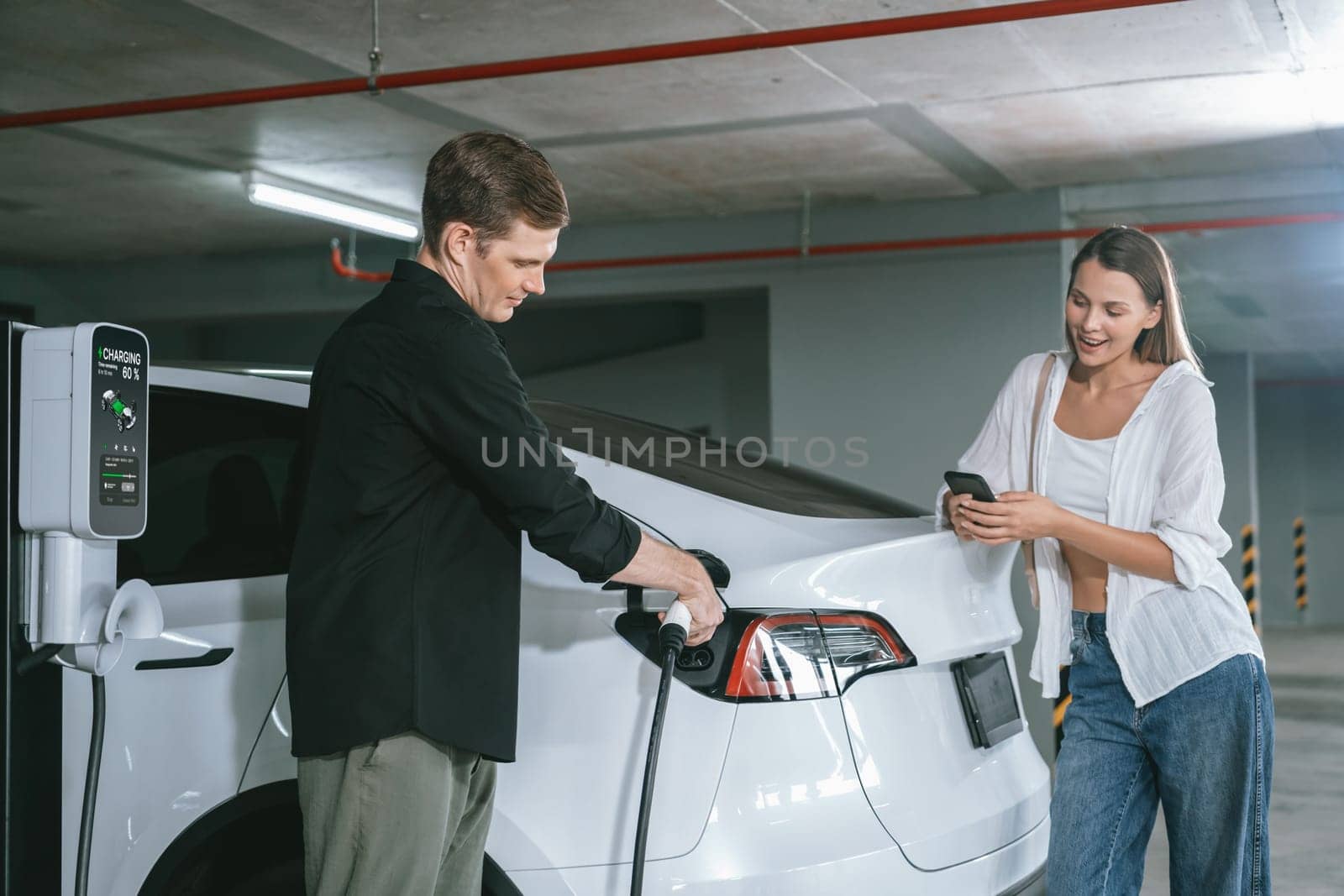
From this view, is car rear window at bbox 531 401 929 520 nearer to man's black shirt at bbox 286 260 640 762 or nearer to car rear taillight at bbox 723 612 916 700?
car rear taillight at bbox 723 612 916 700

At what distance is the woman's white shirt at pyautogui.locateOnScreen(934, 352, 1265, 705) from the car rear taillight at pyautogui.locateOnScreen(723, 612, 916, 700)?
0.45m

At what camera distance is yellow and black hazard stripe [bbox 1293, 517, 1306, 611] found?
55.4 feet

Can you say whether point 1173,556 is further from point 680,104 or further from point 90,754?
point 680,104

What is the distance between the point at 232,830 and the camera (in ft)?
6.86

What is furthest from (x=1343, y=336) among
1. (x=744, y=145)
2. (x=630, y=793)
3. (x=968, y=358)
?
(x=630, y=793)

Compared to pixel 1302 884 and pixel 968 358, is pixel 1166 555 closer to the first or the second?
pixel 1302 884

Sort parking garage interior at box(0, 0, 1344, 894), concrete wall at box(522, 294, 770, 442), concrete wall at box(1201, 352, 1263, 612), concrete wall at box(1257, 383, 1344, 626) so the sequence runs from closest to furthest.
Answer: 1. parking garage interior at box(0, 0, 1344, 894)
2. concrete wall at box(522, 294, 770, 442)
3. concrete wall at box(1201, 352, 1263, 612)
4. concrete wall at box(1257, 383, 1344, 626)

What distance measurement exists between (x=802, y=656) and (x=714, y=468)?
60 centimetres

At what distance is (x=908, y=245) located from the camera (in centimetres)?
701

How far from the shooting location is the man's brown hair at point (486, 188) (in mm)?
1697

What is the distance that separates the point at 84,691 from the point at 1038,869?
1.63 m

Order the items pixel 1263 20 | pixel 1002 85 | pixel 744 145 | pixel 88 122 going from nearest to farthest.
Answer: pixel 1263 20 → pixel 1002 85 → pixel 88 122 → pixel 744 145

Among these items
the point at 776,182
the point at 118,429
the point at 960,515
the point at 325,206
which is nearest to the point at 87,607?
the point at 118,429

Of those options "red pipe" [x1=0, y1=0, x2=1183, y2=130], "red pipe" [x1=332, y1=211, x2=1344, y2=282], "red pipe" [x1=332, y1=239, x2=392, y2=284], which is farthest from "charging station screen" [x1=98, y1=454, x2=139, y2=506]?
"red pipe" [x1=332, y1=239, x2=392, y2=284]
